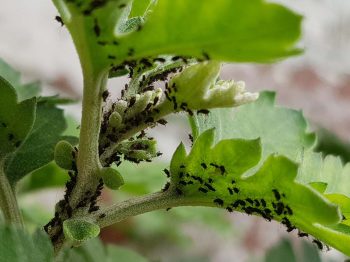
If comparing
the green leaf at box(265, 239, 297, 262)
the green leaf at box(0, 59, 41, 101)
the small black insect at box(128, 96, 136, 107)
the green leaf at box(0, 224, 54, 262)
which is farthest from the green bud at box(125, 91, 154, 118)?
the green leaf at box(265, 239, 297, 262)

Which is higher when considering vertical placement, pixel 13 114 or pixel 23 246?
pixel 13 114

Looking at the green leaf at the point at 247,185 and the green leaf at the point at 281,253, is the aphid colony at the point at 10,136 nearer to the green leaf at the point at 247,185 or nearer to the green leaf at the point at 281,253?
the green leaf at the point at 247,185

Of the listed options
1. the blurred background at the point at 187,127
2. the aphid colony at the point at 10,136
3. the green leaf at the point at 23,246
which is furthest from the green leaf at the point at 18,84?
the green leaf at the point at 23,246

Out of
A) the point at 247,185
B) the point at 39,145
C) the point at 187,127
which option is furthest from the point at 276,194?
the point at 187,127

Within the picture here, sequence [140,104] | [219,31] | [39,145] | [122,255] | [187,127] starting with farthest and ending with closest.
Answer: [187,127]
[122,255]
[39,145]
[140,104]
[219,31]

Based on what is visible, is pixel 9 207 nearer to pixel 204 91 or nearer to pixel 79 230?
pixel 79 230

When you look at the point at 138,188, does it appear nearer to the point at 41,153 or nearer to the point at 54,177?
the point at 54,177

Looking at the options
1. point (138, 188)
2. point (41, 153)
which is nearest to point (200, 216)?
point (138, 188)
